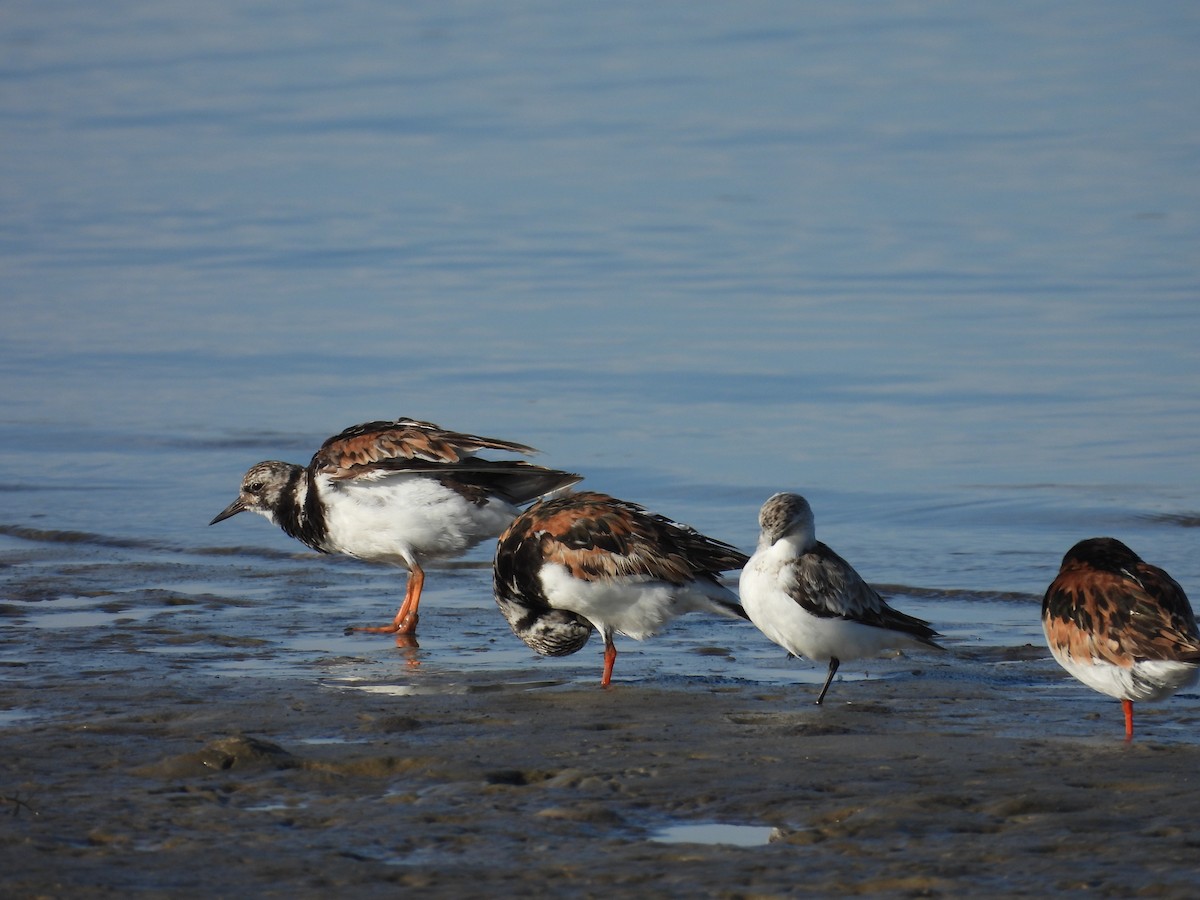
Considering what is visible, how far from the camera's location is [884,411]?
14.6 meters

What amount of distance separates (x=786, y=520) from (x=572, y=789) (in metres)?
1.87

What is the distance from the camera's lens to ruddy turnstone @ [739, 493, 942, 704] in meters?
7.21

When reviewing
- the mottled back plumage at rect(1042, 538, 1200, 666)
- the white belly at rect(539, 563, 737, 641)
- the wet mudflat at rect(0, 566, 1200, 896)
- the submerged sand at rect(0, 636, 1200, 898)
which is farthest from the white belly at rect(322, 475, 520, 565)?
the mottled back plumage at rect(1042, 538, 1200, 666)

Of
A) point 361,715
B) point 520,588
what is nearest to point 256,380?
point 520,588

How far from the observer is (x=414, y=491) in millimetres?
9625

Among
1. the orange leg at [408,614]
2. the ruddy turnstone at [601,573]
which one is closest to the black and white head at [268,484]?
the orange leg at [408,614]

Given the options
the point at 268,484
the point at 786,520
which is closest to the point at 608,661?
the point at 786,520

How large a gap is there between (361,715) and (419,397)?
8.73 metres

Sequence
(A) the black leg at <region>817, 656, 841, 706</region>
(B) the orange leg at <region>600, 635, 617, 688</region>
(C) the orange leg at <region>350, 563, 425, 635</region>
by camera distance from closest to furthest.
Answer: (A) the black leg at <region>817, 656, 841, 706</region> < (B) the orange leg at <region>600, 635, 617, 688</region> < (C) the orange leg at <region>350, 563, 425, 635</region>

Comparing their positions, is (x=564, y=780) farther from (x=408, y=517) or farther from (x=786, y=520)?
(x=408, y=517)

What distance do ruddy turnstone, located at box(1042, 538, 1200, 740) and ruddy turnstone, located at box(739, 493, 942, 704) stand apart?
0.76 m

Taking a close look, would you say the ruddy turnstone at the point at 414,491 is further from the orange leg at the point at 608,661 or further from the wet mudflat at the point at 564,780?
the orange leg at the point at 608,661

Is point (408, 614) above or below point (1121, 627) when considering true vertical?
below

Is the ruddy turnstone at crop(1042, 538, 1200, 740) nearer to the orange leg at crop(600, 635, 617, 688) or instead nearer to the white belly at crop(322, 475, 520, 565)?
the orange leg at crop(600, 635, 617, 688)
